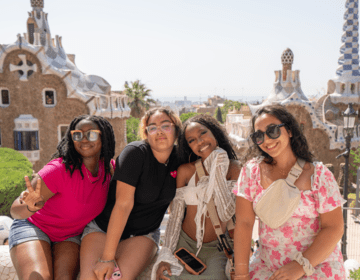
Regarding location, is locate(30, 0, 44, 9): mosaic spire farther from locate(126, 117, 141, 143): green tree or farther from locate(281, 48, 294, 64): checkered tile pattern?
locate(281, 48, 294, 64): checkered tile pattern

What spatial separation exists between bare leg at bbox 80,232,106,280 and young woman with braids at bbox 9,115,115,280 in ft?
0.55

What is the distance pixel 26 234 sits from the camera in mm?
3014

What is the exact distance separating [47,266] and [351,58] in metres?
22.2

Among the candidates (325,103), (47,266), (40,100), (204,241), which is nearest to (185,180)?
(204,241)

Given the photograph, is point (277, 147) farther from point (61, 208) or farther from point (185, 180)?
point (61, 208)

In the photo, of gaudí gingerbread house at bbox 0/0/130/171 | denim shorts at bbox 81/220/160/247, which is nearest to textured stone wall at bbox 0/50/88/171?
gaudí gingerbread house at bbox 0/0/130/171

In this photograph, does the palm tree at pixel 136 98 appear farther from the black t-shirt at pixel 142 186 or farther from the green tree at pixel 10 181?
the black t-shirt at pixel 142 186

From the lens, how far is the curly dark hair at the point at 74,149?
3152 millimetres

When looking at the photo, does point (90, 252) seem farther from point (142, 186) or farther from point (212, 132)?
point (212, 132)

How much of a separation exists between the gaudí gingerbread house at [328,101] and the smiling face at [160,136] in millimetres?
13759

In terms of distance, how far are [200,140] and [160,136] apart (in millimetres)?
411

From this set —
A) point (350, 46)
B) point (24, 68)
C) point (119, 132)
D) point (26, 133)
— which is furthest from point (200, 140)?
point (350, 46)

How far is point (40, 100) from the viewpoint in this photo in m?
Answer: 18.8

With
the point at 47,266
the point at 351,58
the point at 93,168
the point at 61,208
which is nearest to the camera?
the point at 47,266
